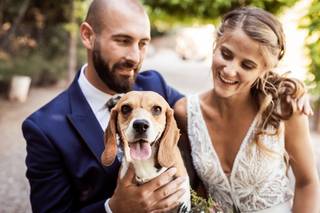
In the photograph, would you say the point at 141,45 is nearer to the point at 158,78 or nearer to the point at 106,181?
the point at 158,78

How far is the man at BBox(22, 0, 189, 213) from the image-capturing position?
286 cm

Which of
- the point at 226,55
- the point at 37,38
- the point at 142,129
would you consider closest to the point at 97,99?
the point at 142,129

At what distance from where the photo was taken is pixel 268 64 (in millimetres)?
3145

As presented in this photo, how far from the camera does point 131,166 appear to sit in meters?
2.82

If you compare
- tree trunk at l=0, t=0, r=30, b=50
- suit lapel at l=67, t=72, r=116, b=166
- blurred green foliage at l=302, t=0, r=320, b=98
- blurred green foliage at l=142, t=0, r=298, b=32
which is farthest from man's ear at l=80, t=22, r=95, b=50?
tree trunk at l=0, t=0, r=30, b=50

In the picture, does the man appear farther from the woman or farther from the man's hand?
→ the woman

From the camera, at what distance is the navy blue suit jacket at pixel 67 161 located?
304 centimetres

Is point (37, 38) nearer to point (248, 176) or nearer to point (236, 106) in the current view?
point (236, 106)

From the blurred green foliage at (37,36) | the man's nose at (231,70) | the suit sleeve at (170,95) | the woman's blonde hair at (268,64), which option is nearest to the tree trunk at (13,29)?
the blurred green foliage at (37,36)

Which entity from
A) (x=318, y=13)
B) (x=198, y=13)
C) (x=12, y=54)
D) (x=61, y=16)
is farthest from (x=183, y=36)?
(x=318, y=13)

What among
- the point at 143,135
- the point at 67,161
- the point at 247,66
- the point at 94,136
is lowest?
the point at 67,161

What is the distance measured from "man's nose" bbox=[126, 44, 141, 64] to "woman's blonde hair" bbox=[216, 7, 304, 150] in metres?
0.57

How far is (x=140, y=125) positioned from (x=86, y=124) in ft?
2.18

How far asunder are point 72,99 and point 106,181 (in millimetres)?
621
